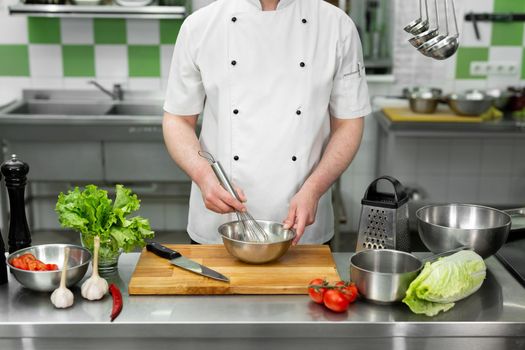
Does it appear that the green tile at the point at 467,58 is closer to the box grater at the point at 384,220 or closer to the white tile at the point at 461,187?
the white tile at the point at 461,187

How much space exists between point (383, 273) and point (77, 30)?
10.8 ft

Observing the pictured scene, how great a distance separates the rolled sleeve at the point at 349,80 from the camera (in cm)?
236

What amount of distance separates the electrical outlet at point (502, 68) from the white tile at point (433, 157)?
0.52m

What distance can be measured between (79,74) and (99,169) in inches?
29.6

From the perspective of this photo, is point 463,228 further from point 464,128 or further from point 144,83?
point 144,83

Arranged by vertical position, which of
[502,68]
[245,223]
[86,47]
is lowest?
[245,223]

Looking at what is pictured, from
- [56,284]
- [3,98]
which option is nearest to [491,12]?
[3,98]

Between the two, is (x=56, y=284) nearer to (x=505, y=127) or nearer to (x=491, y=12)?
(x=505, y=127)

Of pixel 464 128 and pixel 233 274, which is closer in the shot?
pixel 233 274

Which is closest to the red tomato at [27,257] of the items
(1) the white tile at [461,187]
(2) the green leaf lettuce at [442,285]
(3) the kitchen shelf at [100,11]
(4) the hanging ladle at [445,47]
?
(2) the green leaf lettuce at [442,285]

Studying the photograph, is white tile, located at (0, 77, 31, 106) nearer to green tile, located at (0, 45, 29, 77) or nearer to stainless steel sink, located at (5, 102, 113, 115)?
green tile, located at (0, 45, 29, 77)

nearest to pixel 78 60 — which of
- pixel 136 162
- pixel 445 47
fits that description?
pixel 136 162

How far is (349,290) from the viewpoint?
1721 millimetres

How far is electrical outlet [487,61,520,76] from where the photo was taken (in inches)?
180
